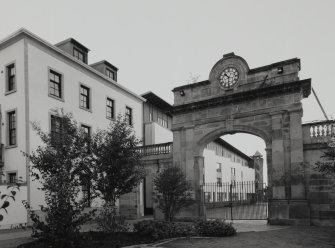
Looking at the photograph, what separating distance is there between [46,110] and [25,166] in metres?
3.62

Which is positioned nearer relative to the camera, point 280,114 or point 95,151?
point 95,151

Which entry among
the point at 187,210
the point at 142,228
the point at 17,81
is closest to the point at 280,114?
the point at 187,210

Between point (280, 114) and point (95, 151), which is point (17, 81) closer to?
point (95, 151)

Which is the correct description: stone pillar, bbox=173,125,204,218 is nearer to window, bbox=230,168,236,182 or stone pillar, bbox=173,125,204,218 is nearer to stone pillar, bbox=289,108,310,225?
Answer: stone pillar, bbox=289,108,310,225

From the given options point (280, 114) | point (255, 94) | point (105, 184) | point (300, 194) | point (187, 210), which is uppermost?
point (255, 94)

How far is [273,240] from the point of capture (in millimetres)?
10711

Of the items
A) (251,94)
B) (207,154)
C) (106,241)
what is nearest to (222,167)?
(207,154)

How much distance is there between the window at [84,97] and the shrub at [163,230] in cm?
1331

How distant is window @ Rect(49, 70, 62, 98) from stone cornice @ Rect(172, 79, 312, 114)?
780 cm

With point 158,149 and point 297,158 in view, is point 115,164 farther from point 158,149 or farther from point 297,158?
point 297,158

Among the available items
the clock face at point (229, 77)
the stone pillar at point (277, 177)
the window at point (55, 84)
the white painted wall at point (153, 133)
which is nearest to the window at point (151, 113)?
the white painted wall at point (153, 133)

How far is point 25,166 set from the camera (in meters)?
17.9

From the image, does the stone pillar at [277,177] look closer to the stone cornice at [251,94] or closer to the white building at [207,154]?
the stone cornice at [251,94]

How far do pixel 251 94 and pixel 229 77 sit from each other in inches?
64.5
